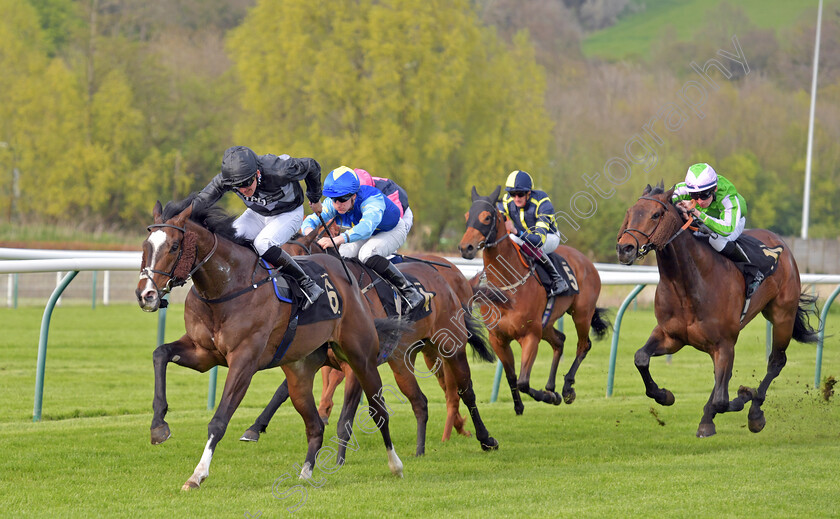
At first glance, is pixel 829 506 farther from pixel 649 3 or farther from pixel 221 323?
pixel 649 3

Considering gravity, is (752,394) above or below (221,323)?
below

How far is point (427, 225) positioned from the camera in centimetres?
2953

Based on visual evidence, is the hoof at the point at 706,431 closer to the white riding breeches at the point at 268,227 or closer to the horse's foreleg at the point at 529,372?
the horse's foreleg at the point at 529,372

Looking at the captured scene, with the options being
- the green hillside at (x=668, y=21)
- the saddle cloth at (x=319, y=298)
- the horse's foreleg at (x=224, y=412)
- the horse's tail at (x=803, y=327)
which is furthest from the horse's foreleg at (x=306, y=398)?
the green hillside at (x=668, y=21)

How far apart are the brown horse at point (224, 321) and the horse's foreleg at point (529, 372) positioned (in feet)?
6.99

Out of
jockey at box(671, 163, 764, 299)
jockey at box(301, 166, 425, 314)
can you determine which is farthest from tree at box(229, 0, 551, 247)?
jockey at box(301, 166, 425, 314)

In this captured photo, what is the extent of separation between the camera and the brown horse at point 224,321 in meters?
4.50

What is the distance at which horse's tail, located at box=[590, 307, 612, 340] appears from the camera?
353 inches

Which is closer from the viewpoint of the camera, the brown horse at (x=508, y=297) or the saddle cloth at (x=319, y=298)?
the saddle cloth at (x=319, y=298)

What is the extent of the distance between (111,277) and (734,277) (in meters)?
13.2

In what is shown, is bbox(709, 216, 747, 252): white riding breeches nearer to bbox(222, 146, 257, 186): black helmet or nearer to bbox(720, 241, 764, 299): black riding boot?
bbox(720, 241, 764, 299): black riding boot

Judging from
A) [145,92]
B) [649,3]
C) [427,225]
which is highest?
[649,3]

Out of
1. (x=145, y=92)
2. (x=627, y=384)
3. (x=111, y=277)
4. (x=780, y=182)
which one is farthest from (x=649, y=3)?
(x=627, y=384)

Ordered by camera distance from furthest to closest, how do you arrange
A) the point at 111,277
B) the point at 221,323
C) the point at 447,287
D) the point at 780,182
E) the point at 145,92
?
the point at 780,182 → the point at 145,92 → the point at 111,277 → the point at 447,287 → the point at 221,323
